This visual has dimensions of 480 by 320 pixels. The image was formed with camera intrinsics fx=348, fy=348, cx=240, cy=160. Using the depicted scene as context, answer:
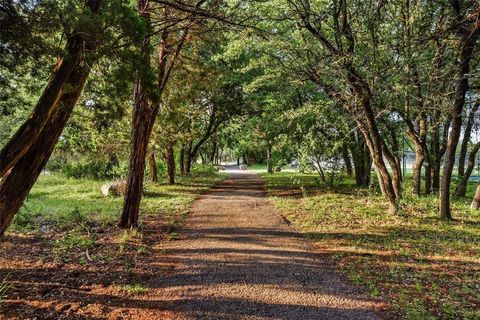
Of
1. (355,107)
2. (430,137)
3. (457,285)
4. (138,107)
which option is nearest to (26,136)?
(138,107)

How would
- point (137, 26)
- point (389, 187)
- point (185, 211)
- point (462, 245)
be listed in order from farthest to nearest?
point (185, 211), point (389, 187), point (462, 245), point (137, 26)

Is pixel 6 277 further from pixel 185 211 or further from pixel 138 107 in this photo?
pixel 185 211

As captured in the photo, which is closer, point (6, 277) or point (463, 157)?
point (6, 277)

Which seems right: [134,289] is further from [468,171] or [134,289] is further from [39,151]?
[468,171]

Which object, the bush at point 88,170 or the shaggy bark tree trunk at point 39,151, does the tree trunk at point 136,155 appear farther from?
the bush at point 88,170

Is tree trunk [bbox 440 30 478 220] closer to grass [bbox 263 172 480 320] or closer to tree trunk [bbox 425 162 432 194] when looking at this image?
grass [bbox 263 172 480 320]

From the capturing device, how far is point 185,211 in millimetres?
9852

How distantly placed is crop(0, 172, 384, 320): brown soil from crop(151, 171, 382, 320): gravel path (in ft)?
0.04

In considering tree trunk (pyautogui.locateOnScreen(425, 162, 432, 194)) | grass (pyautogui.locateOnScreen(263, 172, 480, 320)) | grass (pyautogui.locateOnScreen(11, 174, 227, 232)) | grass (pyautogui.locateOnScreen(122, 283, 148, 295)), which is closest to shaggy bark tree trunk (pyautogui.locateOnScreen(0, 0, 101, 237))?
grass (pyautogui.locateOnScreen(122, 283, 148, 295))

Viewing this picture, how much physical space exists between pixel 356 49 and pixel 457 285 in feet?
18.2

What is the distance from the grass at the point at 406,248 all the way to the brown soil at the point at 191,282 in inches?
17.7

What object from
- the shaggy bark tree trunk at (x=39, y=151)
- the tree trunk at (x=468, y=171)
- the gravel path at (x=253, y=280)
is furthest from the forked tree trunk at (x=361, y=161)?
the shaggy bark tree trunk at (x=39, y=151)

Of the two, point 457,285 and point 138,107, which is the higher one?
point 138,107

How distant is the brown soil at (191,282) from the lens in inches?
148
